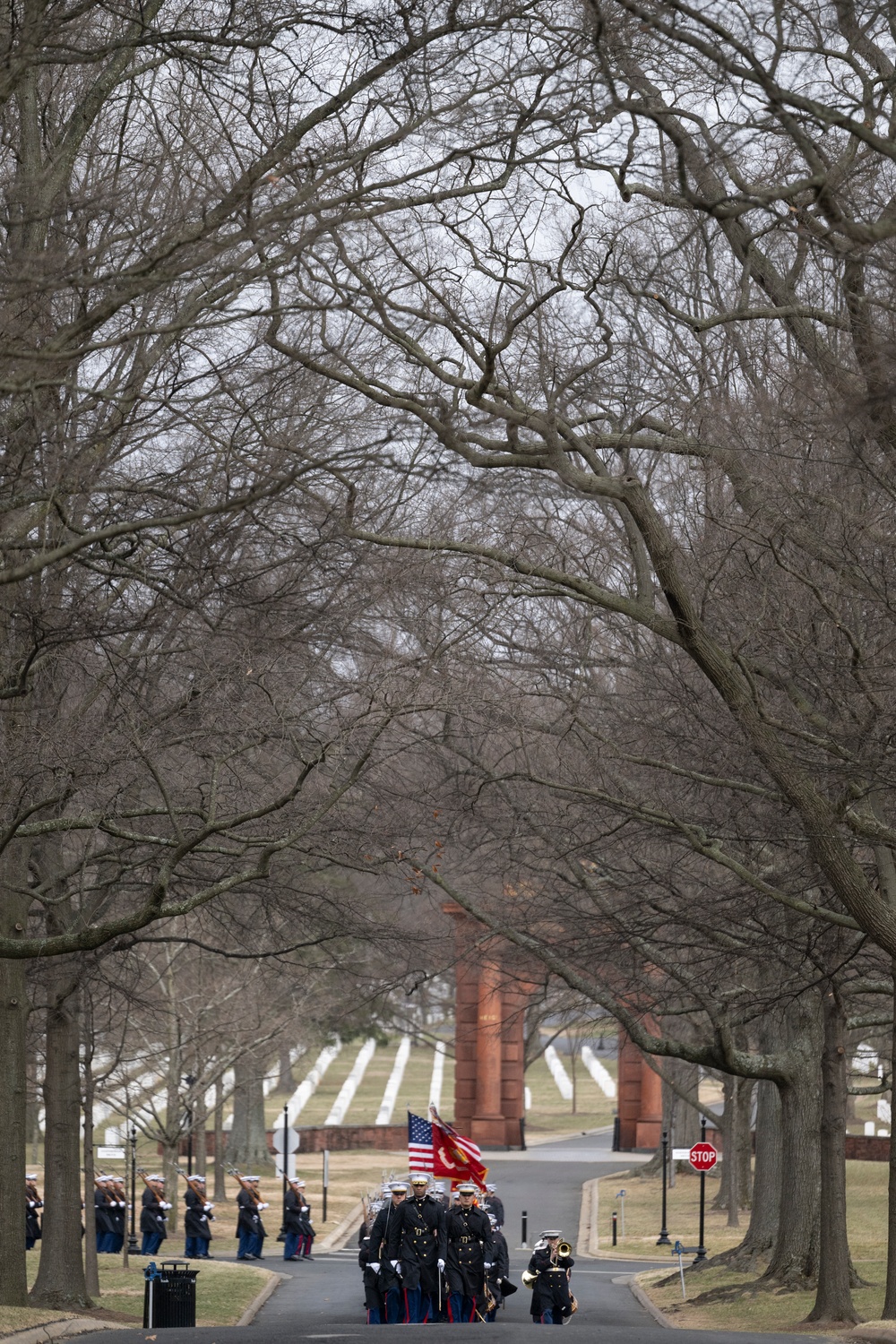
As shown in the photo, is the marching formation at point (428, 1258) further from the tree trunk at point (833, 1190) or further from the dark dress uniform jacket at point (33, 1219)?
the dark dress uniform jacket at point (33, 1219)

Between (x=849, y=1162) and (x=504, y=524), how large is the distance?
1195 inches

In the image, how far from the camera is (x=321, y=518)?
1559 centimetres

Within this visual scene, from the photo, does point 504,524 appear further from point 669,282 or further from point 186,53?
point 186,53

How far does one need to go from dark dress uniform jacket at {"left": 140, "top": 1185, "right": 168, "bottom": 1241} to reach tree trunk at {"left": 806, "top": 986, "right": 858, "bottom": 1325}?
568 inches

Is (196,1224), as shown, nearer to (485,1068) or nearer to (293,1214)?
(293,1214)

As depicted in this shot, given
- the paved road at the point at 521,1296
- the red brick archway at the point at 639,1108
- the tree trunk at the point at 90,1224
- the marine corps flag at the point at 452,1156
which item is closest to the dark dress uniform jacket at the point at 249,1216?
the paved road at the point at 521,1296

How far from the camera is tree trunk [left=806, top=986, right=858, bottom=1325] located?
61.7 feet

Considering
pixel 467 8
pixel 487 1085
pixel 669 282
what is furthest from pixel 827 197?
pixel 487 1085

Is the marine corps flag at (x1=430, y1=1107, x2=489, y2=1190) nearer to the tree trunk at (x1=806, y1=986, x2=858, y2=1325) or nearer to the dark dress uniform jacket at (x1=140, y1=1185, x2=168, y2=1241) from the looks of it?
the tree trunk at (x1=806, y1=986, x2=858, y2=1325)

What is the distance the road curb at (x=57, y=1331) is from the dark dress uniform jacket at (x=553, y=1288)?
6065mm

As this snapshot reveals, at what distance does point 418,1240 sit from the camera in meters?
20.9

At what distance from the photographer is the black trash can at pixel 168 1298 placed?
17562mm

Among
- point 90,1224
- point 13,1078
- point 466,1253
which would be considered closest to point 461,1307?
point 466,1253

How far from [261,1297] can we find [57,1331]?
32.5 ft
